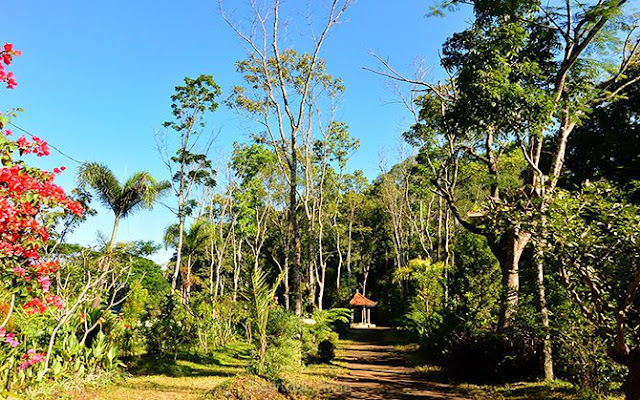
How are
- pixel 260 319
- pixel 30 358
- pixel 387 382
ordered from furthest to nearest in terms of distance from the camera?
1. pixel 387 382
2. pixel 260 319
3. pixel 30 358

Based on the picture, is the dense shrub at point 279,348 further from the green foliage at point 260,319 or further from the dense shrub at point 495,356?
the dense shrub at point 495,356

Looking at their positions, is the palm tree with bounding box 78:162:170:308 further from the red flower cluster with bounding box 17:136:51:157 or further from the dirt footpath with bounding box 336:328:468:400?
the red flower cluster with bounding box 17:136:51:157

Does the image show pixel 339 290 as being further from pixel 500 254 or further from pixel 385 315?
pixel 500 254

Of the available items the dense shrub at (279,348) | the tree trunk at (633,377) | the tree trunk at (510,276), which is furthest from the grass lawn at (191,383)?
the tree trunk at (633,377)

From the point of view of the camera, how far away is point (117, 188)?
44.7 ft

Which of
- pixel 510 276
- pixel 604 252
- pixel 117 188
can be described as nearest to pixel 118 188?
pixel 117 188

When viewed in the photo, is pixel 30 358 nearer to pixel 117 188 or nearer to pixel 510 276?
pixel 510 276

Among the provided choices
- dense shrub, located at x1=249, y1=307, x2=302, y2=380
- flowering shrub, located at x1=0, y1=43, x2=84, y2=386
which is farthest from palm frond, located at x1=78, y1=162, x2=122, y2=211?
flowering shrub, located at x1=0, y1=43, x2=84, y2=386

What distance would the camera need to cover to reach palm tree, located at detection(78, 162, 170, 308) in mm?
13453

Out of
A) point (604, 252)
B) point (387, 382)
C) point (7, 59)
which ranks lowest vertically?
point (387, 382)

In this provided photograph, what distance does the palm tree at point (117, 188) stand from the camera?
44.1 ft

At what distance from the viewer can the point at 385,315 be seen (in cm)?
3019

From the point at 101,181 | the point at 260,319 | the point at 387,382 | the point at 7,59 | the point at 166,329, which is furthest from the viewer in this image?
the point at 101,181

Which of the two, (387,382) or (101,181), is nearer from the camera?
(387,382)
